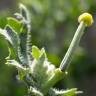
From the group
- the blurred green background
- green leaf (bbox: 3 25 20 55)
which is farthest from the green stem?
the blurred green background

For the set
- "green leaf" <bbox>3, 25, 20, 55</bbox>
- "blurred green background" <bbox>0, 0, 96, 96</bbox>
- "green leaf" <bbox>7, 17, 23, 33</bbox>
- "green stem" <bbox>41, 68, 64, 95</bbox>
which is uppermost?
"blurred green background" <bbox>0, 0, 96, 96</bbox>

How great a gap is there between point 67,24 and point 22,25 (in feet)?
9.29

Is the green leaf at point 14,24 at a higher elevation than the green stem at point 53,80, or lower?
higher

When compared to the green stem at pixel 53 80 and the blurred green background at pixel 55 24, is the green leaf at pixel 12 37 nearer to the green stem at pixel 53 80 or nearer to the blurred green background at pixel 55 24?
the green stem at pixel 53 80

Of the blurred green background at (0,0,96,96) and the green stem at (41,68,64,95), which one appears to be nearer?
the green stem at (41,68,64,95)

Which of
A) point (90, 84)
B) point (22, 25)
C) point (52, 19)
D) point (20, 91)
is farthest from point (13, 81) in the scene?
→ point (90, 84)

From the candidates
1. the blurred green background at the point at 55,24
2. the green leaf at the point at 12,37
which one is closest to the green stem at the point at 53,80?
the green leaf at the point at 12,37

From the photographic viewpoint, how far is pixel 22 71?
4.16 feet

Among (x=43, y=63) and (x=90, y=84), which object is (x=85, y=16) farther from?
(x=90, y=84)

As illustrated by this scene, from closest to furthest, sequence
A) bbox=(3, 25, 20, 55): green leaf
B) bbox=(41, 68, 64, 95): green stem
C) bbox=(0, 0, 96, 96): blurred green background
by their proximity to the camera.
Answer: bbox=(41, 68, 64, 95): green stem → bbox=(3, 25, 20, 55): green leaf → bbox=(0, 0, 96, 96): blurred green background

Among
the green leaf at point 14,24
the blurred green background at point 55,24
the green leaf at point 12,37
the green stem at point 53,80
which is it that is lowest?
the green stem at point 53,80

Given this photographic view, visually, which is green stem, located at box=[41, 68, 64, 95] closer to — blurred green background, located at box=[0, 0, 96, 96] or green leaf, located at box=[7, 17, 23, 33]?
green leaf, located at box=[7, 17, 23, 33]

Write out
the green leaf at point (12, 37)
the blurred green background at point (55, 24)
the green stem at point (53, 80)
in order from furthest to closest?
the blurred green background at point (55, 24), the green leaf at point (12, 37), the green stem at point (53, 80)

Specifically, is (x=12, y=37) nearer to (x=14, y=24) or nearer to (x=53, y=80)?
(x=14, y=24)
